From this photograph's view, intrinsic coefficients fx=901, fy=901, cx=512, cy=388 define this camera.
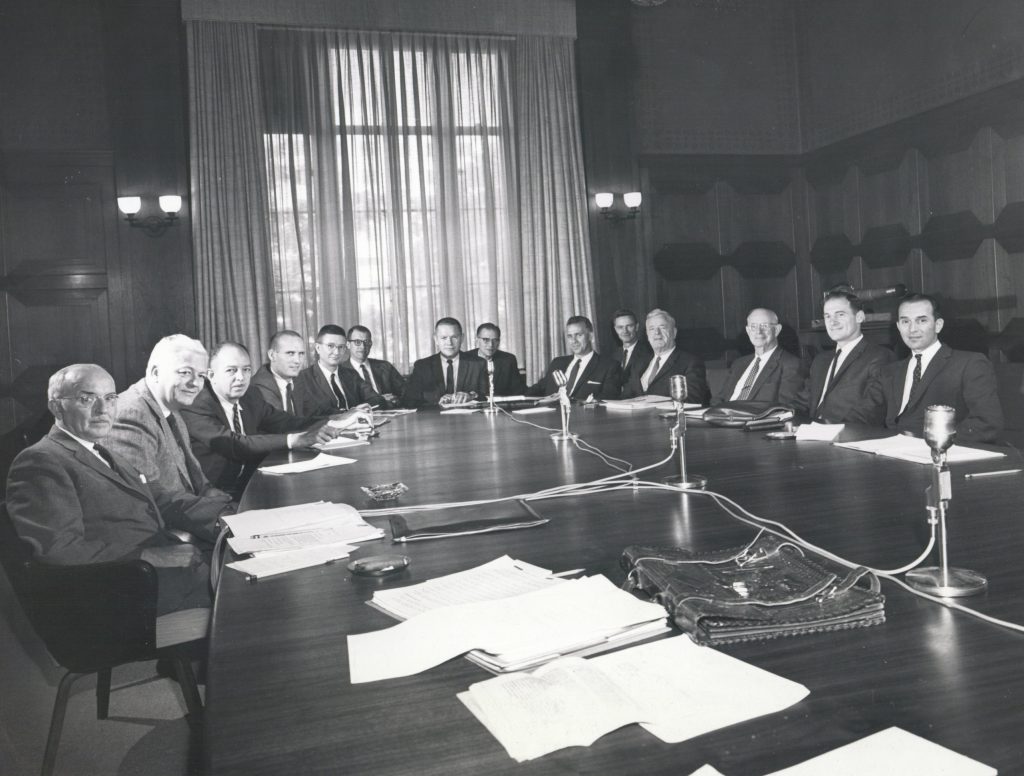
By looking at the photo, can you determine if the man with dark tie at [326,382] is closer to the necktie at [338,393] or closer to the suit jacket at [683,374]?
the necktie at [338,393]

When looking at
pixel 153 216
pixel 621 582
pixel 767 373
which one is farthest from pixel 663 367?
pixel 621 582

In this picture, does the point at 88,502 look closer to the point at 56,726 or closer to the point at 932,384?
the point at 56,726

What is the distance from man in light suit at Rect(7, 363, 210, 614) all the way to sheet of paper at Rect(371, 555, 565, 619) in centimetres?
124

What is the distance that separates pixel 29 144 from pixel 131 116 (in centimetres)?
83

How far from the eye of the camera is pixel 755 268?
852 centimetres

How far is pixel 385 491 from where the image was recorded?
2.50 m

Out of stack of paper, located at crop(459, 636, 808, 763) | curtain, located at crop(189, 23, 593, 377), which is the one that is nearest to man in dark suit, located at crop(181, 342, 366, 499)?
stack of paper, located at crop(459, 636, 808, 763)

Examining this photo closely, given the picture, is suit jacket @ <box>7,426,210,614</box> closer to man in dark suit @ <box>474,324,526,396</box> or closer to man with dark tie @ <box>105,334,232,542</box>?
man with dark tie @ <box>105,334,232,542</box>

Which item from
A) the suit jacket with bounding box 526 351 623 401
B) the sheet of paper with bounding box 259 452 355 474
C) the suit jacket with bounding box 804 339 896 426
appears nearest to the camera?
the sheet of paper with bounding box 259 452 355 474

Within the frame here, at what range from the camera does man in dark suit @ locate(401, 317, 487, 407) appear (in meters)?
6.98

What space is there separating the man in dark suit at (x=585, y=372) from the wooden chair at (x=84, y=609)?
4.53 metres

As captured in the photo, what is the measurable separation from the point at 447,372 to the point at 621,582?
5.62 m

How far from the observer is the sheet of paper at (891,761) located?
851mm

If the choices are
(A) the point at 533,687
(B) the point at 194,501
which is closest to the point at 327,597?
(A) the point at 533,687
